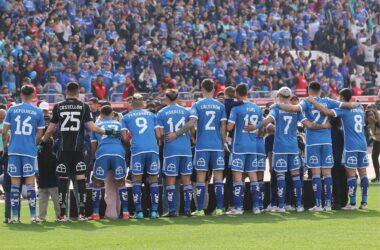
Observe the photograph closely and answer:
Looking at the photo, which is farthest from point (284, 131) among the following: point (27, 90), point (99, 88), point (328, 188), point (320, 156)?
point (99, 88)

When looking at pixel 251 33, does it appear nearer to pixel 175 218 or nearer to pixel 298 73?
pixel 298 73

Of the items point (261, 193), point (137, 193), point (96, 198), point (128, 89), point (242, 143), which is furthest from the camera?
point (128, 89)

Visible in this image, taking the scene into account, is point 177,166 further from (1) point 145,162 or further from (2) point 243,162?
(2) point 243,162

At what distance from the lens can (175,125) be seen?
19109mm

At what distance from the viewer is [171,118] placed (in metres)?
19.1

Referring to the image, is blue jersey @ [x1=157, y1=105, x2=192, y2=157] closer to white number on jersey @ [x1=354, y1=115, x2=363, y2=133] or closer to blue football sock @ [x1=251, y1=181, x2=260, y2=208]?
blue football sock @ [x1=251, y1=181, x2=260, y2=208]

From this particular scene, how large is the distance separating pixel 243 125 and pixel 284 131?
763mm

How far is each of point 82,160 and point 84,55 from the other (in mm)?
14971

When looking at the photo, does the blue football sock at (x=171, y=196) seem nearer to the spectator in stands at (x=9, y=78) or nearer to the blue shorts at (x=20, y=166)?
the blue shorts at (x=20, y=166)

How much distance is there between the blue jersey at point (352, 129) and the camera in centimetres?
1980

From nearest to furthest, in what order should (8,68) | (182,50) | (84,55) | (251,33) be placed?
(8,68) → (84,55) → (182,50) → (251,33)

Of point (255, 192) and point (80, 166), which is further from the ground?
point (80, 166)

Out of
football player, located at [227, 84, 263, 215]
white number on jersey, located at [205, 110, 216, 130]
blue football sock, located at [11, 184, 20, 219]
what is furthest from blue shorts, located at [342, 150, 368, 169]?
blue football sock, located at [11, 184, 20, 219]

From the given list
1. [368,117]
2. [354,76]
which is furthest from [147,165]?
[354,76]
